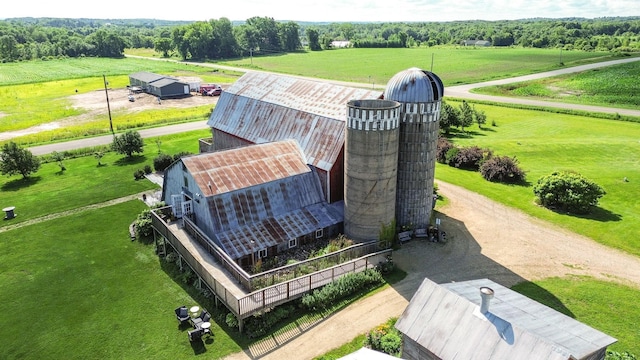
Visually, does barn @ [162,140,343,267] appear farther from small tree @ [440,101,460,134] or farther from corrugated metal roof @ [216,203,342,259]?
small tree @ [440,101,460,134]

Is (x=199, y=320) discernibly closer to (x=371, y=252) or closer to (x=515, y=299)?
(x=371, y=252)

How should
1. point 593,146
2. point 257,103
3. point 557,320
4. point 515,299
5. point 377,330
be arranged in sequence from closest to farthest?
1. point 557,320
2. point 515,299
3. point 377,330
4. point 257,103
5. point 593,146

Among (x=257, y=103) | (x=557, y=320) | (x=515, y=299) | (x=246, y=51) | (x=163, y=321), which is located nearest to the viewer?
(x=557, y=320)

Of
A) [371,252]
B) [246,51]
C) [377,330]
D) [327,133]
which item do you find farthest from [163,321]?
[246,51]

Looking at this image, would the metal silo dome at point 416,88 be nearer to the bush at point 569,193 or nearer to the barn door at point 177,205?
the bush at point 569,193

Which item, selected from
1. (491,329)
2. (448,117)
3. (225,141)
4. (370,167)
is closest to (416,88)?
(370,167)

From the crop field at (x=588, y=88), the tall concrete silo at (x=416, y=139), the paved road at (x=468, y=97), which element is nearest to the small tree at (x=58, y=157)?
the paved road at (x=468, y=97)

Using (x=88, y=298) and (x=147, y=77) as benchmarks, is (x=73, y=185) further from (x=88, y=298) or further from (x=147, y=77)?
(x=147, y=77)
